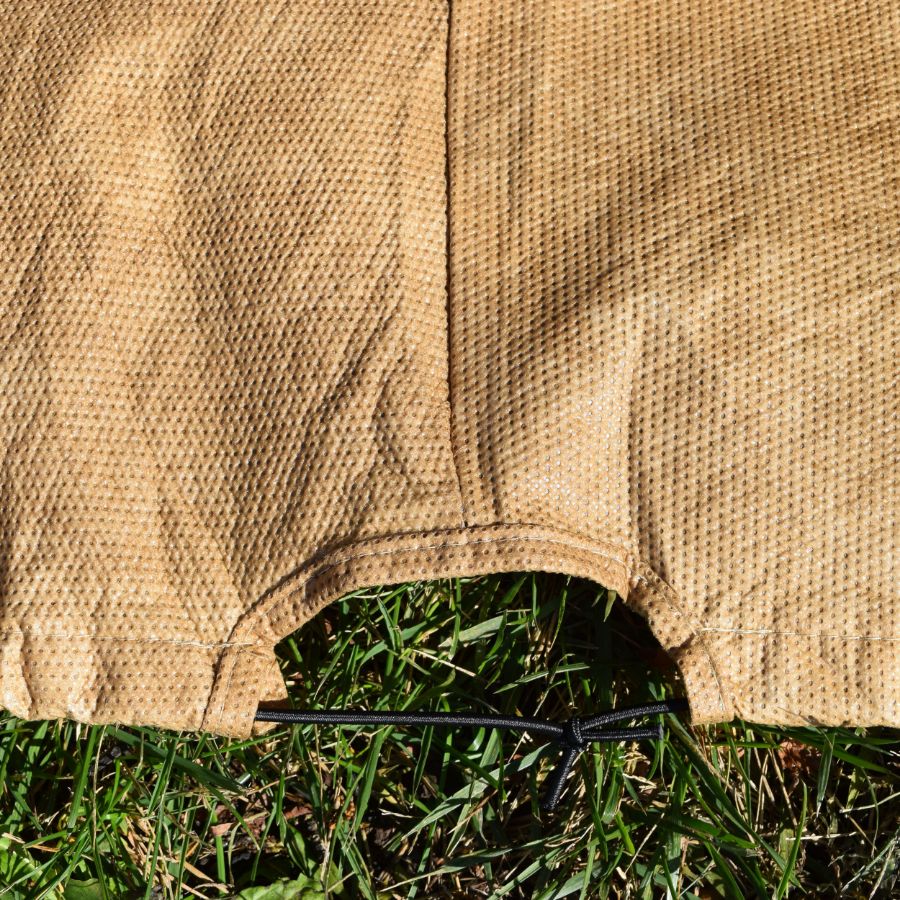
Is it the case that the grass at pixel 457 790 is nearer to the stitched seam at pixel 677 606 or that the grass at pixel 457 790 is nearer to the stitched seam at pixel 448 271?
the stitched seam at pixel 677 606

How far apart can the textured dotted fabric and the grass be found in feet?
0.98

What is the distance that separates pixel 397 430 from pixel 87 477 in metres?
0.44

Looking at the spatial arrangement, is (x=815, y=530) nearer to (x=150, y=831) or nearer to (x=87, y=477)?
(x=87, y=477)

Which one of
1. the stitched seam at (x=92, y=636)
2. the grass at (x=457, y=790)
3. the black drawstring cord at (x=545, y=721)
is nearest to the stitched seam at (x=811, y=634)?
the black drawstring cord at (x=545, y=721)

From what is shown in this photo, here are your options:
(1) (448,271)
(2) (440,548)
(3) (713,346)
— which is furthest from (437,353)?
(3) (713,346)

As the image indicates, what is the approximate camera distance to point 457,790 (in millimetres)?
1619

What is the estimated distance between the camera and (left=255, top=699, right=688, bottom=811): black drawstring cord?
1.35 m

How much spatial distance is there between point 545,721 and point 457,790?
29 centimetres

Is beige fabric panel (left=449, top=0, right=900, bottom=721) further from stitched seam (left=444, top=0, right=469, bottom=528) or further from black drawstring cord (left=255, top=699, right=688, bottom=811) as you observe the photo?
black drawstring cord (left=255, top=699, right=688, bottom=811)

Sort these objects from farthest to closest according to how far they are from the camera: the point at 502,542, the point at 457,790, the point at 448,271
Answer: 1. the point at 457,790
2. the point at 448,271
3. the point at 502,542

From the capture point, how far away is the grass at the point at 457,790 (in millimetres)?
1524

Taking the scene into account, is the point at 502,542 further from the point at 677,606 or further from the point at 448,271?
the point at 448,271

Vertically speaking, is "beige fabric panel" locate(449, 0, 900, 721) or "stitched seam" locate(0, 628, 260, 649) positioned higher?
"beige fabric panel" locate(449, 0, 900, 721)

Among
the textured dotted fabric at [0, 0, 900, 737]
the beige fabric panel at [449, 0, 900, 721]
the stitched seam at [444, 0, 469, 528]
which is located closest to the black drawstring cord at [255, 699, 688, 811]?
the textured dotted fabric at [0, 0, 900, 737]
